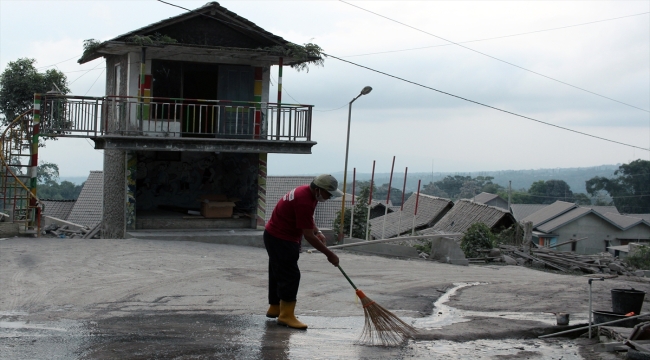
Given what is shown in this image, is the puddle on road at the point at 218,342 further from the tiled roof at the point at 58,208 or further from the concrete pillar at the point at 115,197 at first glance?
the tiled roof at the point at 58,208

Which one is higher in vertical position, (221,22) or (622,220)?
(221,22)

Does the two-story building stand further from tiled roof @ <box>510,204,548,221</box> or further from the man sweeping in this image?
tiled roof @ <box>510,204,548,221</box>

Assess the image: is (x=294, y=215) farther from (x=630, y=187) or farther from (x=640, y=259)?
(x=630, y=187)

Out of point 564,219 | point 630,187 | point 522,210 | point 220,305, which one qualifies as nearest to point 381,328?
point 220,305

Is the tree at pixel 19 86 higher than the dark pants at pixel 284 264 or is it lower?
higher

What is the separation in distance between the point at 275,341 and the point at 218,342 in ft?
1.80

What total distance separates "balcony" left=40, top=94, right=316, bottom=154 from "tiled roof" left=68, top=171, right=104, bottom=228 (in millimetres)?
10471

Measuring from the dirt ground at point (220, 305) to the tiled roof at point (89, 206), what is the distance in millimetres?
14198

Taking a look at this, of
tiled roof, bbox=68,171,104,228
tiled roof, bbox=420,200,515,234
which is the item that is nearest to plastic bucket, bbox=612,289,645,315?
tiled roof, bbox=420,200,515,234

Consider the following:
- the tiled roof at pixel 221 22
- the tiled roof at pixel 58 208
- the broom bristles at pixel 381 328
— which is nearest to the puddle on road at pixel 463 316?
the broom bristles at pixel 381 328

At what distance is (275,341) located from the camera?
683 centimetres

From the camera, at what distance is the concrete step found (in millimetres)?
17031

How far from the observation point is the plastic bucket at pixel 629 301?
Answer: 821 cm

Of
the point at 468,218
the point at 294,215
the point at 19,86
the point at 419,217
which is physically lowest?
the point at 419,217
